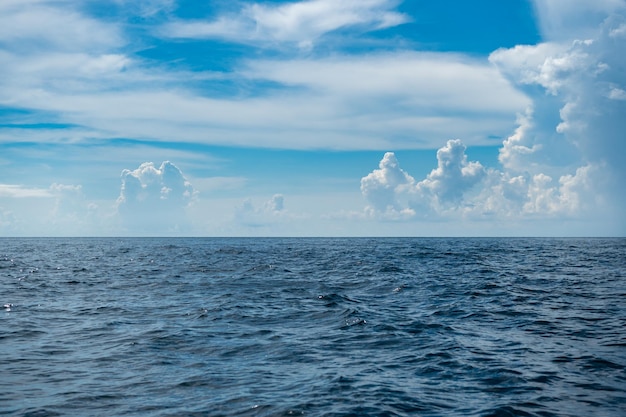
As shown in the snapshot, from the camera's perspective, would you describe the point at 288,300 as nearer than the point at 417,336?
No

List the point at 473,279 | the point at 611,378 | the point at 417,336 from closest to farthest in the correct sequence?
the point at 611,378 < the point at 417,336 < the point at 473,279

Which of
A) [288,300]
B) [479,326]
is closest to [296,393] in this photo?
[479,326]

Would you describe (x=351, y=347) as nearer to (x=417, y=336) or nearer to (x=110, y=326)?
(x=417, y=336)

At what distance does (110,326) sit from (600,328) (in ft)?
66.9

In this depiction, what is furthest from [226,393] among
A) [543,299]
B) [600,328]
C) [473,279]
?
[473,279]

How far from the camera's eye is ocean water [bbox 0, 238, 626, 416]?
12.2 meters

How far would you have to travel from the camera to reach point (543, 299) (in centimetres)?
2892

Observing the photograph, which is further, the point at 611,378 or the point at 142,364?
the point at 142,364

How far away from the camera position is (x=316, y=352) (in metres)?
17.3

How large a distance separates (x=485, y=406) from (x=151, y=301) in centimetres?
2218

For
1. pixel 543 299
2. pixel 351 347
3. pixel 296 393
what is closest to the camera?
pixel 296 393

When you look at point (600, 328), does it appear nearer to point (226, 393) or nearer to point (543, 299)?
point (543, 299)

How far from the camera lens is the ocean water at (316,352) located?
12195 mm

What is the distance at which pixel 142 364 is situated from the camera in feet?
52.2
